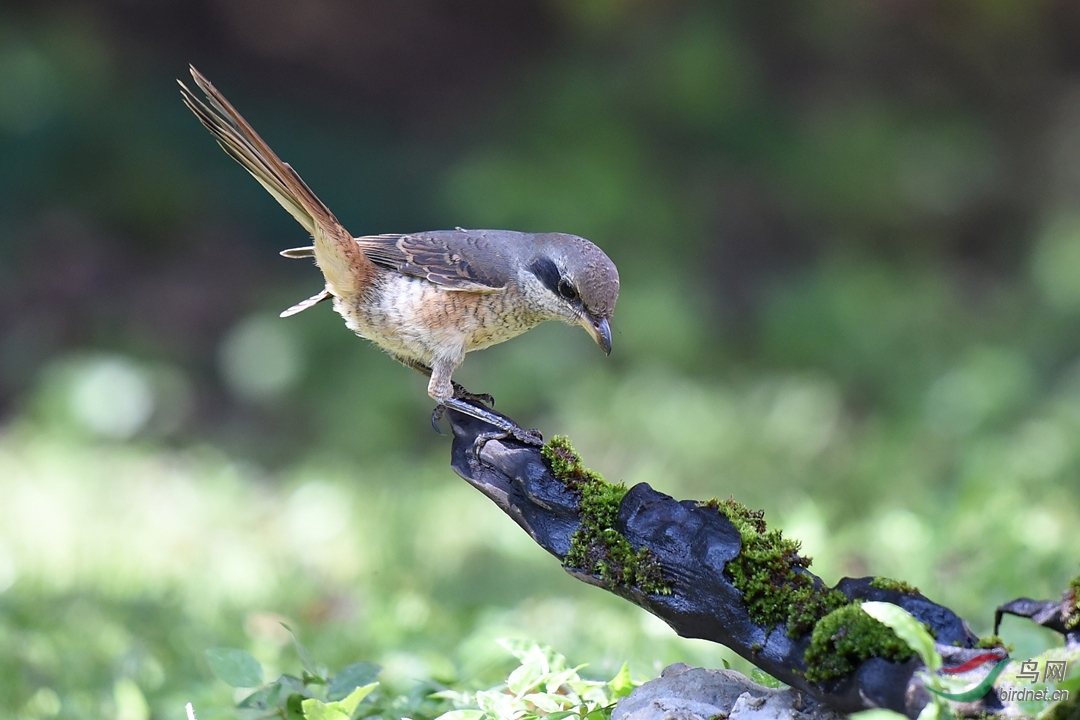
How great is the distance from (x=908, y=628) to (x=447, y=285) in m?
2.18

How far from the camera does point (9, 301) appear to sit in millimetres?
8562

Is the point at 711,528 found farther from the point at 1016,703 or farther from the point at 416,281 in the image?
the point at 416,281

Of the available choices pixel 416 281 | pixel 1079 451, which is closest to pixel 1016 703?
pixel 416 281

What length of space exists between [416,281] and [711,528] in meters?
1.73

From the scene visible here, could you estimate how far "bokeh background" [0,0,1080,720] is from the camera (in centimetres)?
466

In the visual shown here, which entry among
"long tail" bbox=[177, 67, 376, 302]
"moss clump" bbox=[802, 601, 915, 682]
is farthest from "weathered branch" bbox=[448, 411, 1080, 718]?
"long tail" bbox=[177, 67, 376, 302]

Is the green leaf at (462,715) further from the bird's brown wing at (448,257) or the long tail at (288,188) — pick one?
the long tail at (288,188)

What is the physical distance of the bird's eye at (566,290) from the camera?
3.73 metres

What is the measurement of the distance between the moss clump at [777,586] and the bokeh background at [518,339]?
Answer: 109 cm

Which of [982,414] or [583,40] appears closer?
[982,414]

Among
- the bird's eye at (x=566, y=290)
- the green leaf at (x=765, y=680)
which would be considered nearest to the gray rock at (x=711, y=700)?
the green leaf at (x=765, y=680)

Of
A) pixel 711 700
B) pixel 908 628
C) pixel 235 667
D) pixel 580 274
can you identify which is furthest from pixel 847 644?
pixel 580 274

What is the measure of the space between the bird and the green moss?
1.70 m

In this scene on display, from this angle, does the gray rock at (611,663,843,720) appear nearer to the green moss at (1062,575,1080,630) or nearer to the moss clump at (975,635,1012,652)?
the moss clump at (975,635,1012,652)
